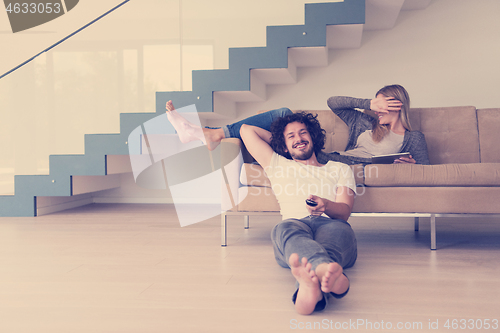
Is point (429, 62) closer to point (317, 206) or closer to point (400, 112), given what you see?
point (400, 112)

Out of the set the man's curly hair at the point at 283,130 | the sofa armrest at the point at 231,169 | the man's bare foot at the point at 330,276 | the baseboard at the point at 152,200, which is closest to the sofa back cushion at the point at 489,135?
the man's curly hair at the point at 283,130

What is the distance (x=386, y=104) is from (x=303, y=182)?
3.30 feet

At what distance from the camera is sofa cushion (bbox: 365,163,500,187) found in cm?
198

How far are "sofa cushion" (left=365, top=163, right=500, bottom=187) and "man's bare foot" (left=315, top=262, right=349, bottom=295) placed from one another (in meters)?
1.01

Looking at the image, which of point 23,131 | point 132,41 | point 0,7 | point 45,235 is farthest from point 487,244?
point 0,7

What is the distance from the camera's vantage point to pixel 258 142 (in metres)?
1.96

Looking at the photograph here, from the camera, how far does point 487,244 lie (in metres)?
2.14

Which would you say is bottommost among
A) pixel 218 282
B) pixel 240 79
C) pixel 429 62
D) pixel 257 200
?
pixel 218 282

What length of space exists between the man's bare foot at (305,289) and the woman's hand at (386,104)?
152 cm

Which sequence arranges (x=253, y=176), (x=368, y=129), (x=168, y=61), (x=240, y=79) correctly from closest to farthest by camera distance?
(x=253, y=176)
(x=368, y=129)
(x=240, y=79)
(x=168, y=61)

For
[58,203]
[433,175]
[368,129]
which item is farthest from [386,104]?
[58,203]

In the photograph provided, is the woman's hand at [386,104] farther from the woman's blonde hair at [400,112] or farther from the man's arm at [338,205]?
the man's arm at [338,205]

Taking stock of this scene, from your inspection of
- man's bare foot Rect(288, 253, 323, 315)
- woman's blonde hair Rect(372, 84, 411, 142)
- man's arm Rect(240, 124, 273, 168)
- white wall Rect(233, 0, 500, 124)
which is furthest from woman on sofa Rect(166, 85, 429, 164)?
white wall Rect(233, 0, 500, 124)

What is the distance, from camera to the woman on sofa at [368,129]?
2211mm
